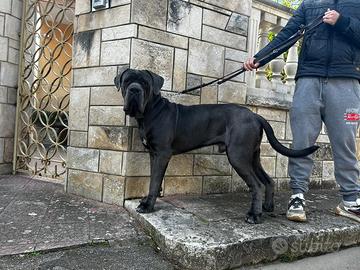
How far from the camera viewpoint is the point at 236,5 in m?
3.87

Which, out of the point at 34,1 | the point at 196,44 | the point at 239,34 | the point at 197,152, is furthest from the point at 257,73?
the point at 34,1

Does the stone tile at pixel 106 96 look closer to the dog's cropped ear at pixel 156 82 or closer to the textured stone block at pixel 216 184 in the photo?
the dog's cropped ear at pixel 156 82

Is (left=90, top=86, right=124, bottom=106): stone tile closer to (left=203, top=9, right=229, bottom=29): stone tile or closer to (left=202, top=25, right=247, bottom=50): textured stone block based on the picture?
(left=202, top=25, right=247, bottom=50): textured stone block

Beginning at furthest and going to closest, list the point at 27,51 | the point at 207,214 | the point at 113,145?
1. the point at 27,51
2. the point at 113,145
3. the point at 207,214

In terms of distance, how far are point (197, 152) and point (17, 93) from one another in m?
2.44

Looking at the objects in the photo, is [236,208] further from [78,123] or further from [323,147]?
[323,147]

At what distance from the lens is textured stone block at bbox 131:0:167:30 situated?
3.18m

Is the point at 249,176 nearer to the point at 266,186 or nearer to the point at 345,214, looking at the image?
the point at 266,186

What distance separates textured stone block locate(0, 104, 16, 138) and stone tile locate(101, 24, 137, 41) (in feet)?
5.88

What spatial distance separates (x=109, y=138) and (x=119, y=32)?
95 cm

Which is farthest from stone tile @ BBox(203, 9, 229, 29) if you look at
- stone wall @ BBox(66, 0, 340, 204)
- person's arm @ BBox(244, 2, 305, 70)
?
person's arm @ BBox(244, 2, 305, 70)

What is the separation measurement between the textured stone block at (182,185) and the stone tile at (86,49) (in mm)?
1304

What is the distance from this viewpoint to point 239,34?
3920mm

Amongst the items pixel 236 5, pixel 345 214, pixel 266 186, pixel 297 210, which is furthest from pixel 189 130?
pixel 236 5
